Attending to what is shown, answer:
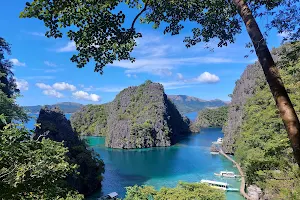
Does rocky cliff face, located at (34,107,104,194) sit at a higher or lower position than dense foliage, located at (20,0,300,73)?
lower

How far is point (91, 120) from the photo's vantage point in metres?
79.2

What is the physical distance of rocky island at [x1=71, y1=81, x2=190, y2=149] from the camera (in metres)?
51.8

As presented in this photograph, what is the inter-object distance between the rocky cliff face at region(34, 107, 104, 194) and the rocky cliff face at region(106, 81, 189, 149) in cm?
2405

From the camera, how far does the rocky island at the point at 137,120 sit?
51812 mm

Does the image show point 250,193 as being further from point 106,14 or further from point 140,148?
point 140,148

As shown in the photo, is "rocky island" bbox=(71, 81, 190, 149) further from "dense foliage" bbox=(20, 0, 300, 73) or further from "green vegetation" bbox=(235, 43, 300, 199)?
"dense foliage" bbox=(20, 0, 300, 73)

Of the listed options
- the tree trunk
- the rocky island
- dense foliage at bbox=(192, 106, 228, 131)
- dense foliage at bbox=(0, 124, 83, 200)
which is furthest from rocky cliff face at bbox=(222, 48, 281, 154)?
dense foliage at bbox=(192, 106, 228, 131)

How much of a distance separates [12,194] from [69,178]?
16371mm

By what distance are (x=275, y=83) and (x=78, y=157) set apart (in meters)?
22.4

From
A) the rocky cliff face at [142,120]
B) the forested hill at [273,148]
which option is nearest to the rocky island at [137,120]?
the rocky cliff face at [142,120]

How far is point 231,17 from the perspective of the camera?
4156mm

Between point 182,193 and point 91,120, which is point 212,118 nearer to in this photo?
point 91,120

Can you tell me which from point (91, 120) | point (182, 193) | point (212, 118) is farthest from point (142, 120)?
point (182, 193)

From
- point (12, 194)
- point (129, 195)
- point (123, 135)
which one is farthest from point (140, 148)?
point (12, 194)
